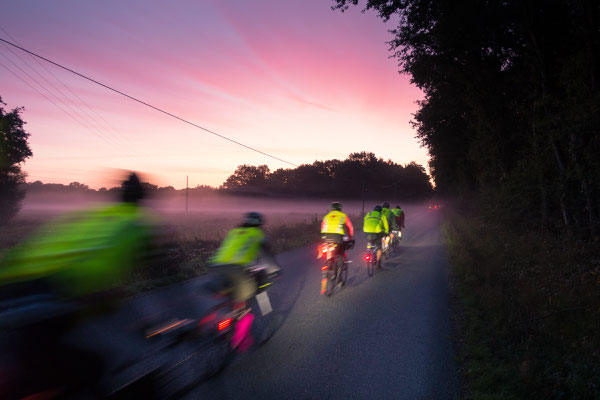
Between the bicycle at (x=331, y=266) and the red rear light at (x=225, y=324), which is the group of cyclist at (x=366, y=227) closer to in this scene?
the bicycle at (x=331, y=266)

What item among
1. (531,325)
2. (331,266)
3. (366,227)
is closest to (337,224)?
(331,266)

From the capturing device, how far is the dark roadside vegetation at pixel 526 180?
4012mm

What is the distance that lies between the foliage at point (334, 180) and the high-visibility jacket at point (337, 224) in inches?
3095

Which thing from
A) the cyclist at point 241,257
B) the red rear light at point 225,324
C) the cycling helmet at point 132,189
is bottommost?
the red rear light at point 225,324

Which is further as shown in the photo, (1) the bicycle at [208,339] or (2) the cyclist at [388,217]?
(2) the cyclist at [388,217]

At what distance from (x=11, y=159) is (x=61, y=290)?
3604 centimetres

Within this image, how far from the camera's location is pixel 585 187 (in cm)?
858

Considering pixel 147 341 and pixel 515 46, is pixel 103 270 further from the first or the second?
pixel 515 46

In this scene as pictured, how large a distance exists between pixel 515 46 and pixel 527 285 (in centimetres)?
1122

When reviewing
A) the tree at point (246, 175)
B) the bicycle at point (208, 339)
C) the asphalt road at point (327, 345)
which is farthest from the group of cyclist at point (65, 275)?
the tree at point (246, 175)

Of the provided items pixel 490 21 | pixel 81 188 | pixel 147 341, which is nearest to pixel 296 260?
pixel 147 341

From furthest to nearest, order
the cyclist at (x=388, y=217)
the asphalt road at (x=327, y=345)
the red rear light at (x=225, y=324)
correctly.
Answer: the cyclist at (x=388, y=217)
the red rear light at (x=225, y=324)
the asphalt road at (x=327, y=345)

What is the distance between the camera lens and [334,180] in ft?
298

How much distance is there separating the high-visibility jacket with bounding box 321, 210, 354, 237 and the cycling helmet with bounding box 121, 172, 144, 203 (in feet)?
15.6
